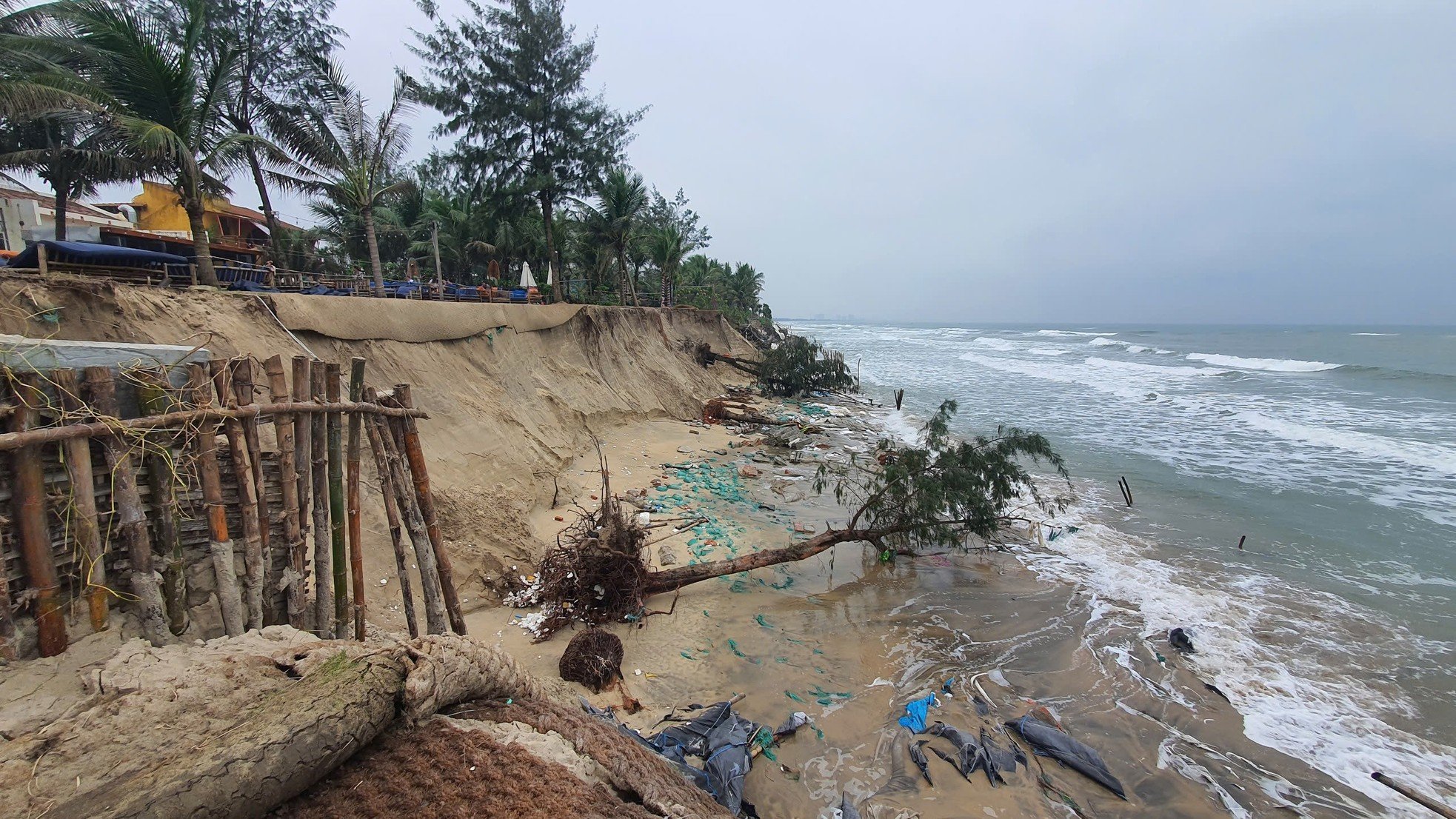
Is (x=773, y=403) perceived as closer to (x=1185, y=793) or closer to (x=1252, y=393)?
(x=1185, y=793)

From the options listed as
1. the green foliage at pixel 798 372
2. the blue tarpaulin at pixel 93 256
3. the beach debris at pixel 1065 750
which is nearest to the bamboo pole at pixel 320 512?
the beach debris at pixel 1065 750

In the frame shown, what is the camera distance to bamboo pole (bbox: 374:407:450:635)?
15.1ft

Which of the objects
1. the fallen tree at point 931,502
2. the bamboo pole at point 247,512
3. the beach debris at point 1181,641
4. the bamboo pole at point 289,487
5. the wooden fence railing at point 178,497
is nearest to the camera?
the wooden fence railing at point 178,497

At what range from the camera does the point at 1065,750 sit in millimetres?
5523

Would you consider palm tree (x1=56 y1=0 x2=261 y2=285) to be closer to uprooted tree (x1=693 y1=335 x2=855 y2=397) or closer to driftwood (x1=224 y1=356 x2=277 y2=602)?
driftwood (x1=224 y1=356 x2=277 y2=602)

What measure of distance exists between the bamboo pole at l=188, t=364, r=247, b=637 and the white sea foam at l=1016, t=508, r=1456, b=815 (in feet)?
29.4

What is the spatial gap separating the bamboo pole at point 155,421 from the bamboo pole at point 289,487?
0.10 m

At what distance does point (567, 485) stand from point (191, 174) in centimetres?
705

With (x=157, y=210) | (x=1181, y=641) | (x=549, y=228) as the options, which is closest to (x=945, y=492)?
(x=1181, y=641)

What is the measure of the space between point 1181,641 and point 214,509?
32.5ft

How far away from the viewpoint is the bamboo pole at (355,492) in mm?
4199

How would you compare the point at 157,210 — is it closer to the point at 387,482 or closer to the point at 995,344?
the point at 387,482

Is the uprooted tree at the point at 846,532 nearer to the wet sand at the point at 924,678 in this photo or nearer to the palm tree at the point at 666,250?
the wet sand at the point at 924,678

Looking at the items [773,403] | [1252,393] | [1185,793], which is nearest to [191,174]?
[1185,793]
